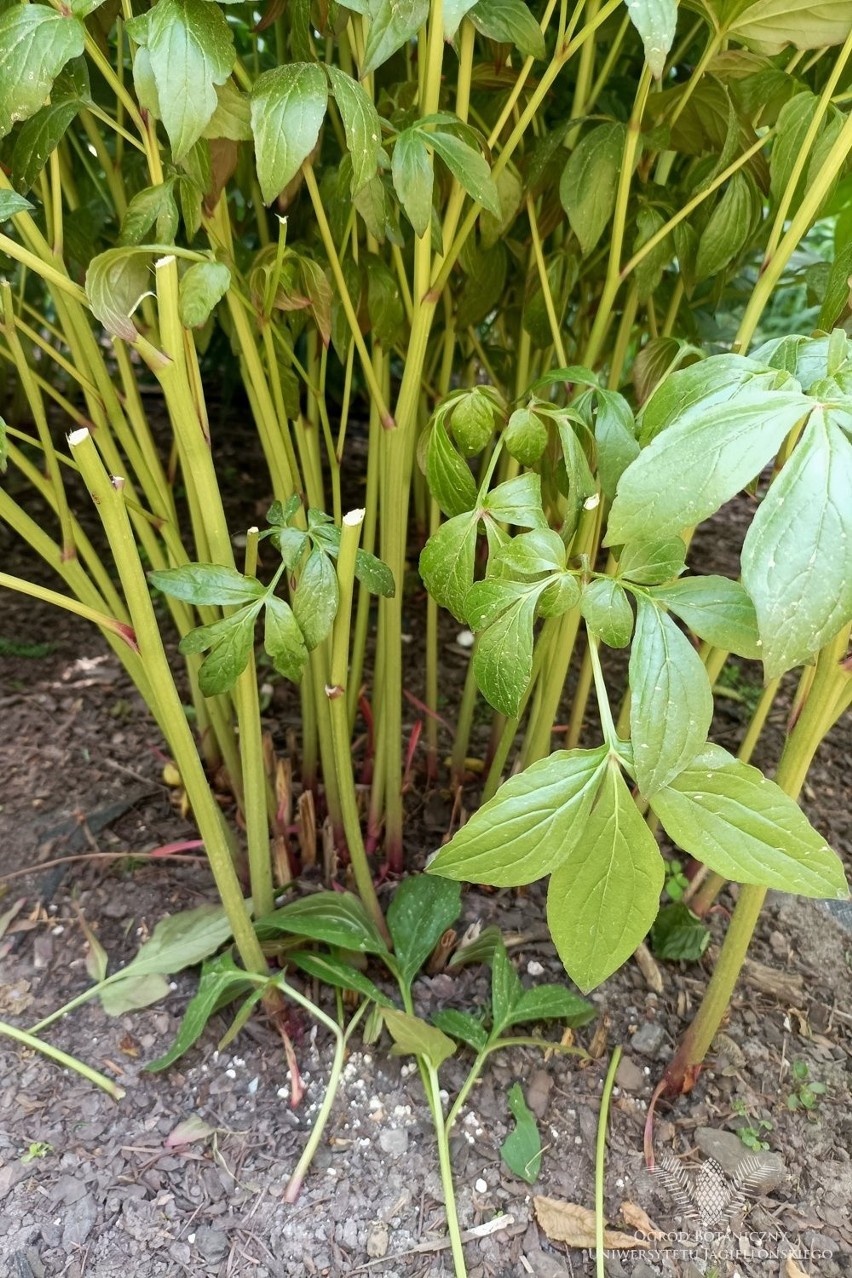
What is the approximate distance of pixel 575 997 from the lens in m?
0.77

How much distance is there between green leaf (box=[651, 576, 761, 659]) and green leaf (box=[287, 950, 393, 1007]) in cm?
45

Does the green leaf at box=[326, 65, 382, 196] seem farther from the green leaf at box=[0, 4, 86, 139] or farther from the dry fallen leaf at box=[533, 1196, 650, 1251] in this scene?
the dry fallen leaf at box=[533, 1196, 650, 1251]

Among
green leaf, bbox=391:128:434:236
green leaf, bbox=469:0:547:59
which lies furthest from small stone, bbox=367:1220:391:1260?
green leaf, bbox=469:0:547:59

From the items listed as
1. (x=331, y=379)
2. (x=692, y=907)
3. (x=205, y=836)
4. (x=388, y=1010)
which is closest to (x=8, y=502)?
(x=205, y=836)

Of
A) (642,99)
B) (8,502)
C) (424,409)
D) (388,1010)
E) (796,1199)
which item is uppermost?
(642,99)

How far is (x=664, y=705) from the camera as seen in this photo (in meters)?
0.42

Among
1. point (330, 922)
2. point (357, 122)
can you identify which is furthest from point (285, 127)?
point (330, 922)

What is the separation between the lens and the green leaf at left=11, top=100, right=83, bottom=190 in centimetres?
53

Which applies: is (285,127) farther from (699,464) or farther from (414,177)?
(699,464)

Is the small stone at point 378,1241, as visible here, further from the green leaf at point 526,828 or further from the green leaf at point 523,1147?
the green leaf at point 526,828

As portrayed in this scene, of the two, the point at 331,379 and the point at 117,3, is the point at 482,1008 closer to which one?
the point at 117,3

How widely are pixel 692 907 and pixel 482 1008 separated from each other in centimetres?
25

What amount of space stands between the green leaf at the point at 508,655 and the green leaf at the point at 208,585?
17 cm

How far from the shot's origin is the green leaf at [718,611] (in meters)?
0.44
